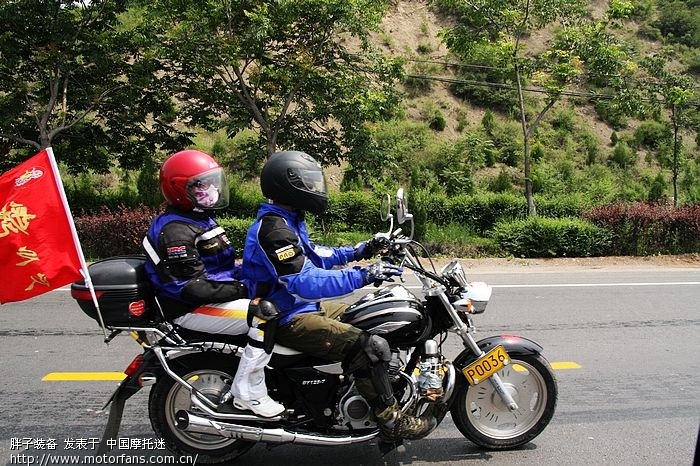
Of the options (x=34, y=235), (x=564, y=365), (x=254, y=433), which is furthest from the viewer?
(x=564, y=365)

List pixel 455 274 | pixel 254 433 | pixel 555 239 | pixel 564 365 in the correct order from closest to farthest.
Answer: pixel 254 433 < pixel 455 274 < pixel 564 365 < pixel 555 239

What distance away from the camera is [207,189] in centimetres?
354

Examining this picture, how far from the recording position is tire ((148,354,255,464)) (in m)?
3.51

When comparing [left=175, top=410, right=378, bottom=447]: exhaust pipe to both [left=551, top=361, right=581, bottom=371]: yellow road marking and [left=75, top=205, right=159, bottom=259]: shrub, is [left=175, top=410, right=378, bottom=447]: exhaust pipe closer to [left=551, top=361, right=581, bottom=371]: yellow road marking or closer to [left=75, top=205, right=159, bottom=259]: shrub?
[left=551, top=361, right=581, bottom=371]: yellow road marking

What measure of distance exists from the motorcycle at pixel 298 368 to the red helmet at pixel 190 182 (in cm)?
46

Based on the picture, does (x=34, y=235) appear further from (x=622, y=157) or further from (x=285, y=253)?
(x=622, y=157)

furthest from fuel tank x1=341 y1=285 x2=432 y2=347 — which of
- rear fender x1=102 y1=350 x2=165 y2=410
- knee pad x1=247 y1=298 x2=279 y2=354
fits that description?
rear fender x1=102 y1=350 x2=165 y2=410

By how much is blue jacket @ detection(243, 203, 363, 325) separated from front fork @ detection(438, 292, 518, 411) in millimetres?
635

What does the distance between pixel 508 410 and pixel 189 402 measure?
2064 millimetres

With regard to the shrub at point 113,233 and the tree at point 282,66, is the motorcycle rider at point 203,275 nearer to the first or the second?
the tree at point 282,66

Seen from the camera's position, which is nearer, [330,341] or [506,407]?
[330,341]

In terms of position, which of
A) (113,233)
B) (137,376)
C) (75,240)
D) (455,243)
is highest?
(75,240)

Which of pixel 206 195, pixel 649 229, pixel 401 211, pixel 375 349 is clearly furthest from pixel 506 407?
pixel 649 229

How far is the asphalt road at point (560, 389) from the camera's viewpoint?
3.76 meters
